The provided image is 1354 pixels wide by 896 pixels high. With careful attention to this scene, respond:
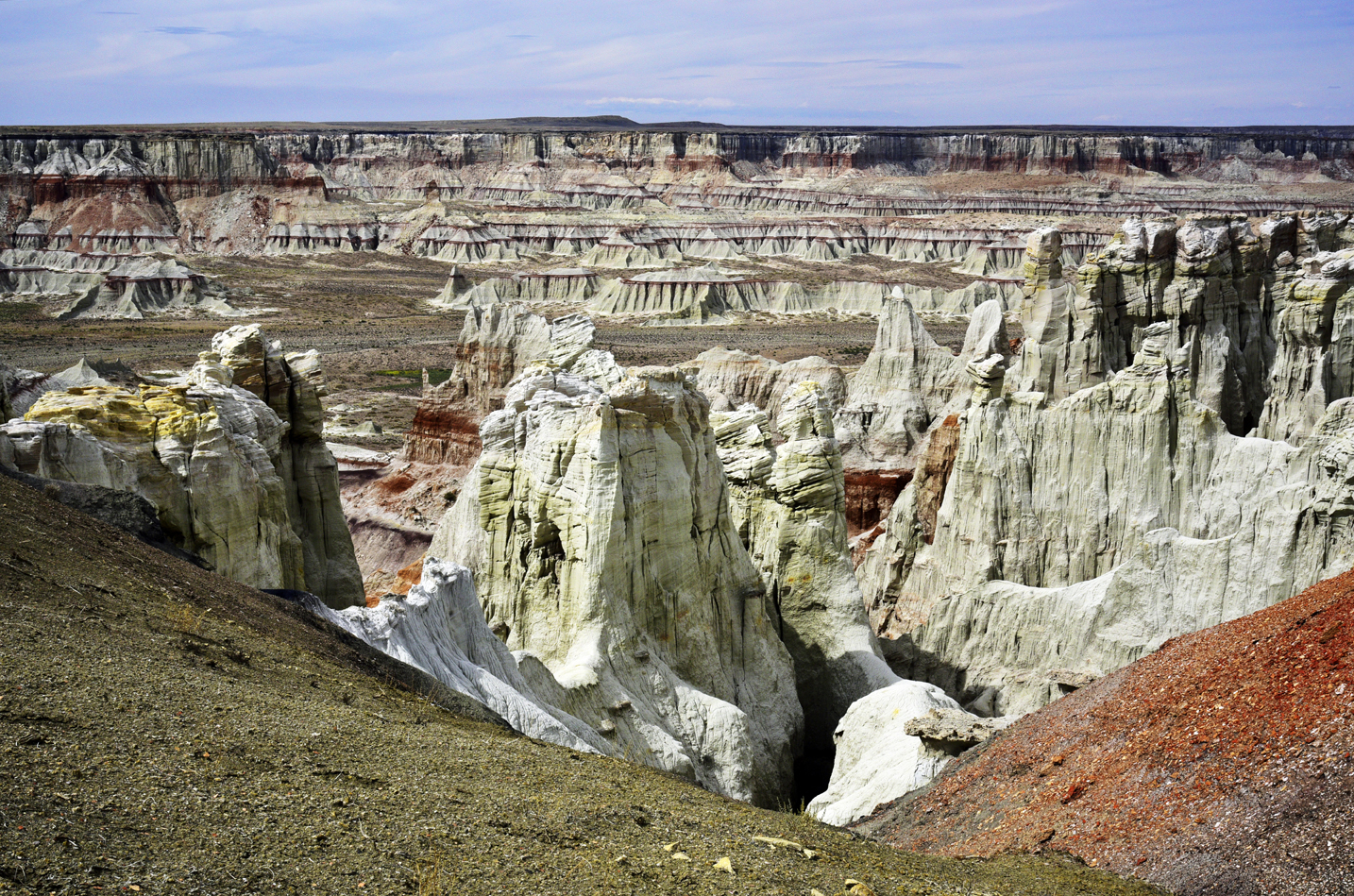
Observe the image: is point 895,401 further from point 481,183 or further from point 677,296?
point 481,183

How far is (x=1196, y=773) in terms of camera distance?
10086mm

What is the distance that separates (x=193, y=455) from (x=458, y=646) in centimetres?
427

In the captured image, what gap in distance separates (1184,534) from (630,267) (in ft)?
347

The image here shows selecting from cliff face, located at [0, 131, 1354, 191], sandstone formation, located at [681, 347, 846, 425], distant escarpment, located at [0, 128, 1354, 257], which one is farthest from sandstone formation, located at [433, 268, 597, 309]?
sandstone formation, located at [681, 347, 846, 425]

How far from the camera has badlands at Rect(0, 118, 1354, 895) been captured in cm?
771

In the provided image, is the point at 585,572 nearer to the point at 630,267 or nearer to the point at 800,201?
the point at 630,267

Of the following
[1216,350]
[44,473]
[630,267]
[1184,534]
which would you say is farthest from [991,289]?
[44,473]

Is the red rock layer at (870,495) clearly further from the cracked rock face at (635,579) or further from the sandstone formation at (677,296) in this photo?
the sandstone formation at (677,296)

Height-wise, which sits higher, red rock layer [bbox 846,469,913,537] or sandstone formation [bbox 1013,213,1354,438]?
sandstone formation [bbox 1013,213,1354,438]

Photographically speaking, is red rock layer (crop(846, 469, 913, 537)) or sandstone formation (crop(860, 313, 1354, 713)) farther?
red rock layer (crop(846, 469, 913, 537))

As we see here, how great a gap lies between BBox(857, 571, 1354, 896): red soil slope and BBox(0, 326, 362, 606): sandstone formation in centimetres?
891

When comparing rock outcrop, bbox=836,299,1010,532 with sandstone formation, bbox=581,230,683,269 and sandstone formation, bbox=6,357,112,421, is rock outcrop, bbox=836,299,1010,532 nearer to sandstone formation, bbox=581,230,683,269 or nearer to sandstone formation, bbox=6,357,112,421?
sandstone formation, bbox=6,357,112,421

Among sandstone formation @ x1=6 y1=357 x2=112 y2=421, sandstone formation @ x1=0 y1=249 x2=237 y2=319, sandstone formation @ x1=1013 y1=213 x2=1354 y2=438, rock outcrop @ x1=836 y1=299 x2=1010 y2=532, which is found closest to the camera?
sandstone formation @ x1=6 y1=357 x2=112 y2=421

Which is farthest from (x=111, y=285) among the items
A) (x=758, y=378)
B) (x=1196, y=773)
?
(x=1196, y=773)
